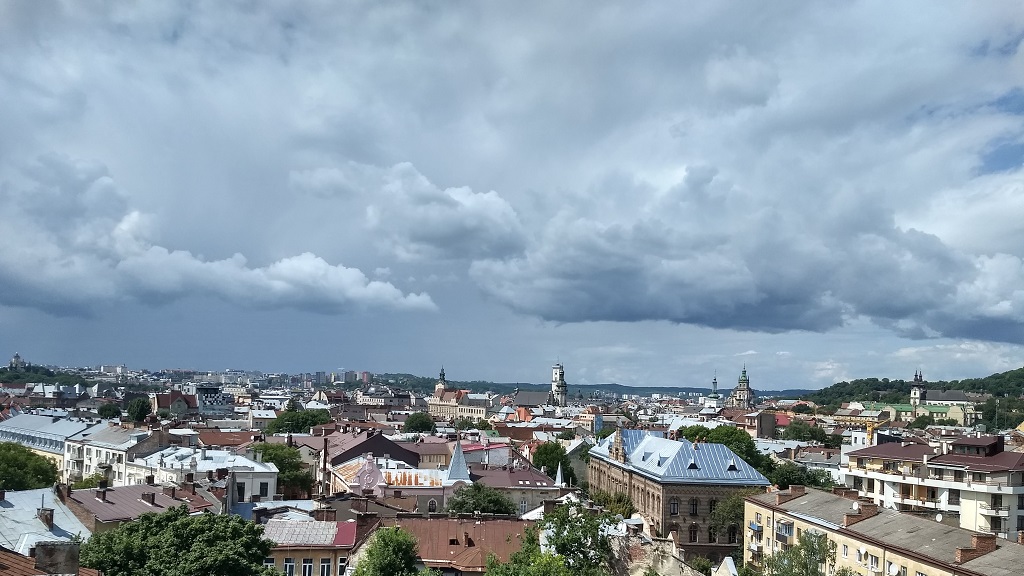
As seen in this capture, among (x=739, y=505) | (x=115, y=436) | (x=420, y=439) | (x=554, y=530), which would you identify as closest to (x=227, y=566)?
(x=554, y=530)

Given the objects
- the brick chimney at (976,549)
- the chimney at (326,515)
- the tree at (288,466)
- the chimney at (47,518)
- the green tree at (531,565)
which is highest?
the green tree at (531,565)

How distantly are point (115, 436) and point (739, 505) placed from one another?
65.8 m

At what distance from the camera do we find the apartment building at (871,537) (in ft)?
140

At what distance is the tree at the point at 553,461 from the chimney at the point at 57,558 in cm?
9212

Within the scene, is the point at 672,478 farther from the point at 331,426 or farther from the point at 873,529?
the point at 331,426

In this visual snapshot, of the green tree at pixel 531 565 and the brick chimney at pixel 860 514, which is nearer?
the green tree at pixel 531 565

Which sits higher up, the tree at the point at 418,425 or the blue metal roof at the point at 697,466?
the blue metal roof at the point at 697,466

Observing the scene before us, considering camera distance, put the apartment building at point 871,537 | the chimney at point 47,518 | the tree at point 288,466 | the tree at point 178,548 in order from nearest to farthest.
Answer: the tree at point 178,548 → the apartment building at point 871,537 → the chimney at point 47,518 → the tree at point 288,466

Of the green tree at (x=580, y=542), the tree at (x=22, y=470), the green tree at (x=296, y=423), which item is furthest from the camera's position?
the green tree at (x=296, y=423)

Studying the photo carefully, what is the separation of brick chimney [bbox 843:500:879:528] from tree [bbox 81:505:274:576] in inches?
1390

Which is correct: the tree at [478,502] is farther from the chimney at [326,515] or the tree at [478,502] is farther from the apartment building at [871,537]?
the apartment building at [871,537]

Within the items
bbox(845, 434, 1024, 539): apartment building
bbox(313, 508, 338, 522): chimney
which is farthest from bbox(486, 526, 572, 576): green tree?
bbox(845, 434, 1024, 539): apartment building

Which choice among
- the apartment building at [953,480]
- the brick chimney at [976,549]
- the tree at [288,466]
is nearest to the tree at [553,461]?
the tree at [288,466]

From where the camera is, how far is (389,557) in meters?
37.0
